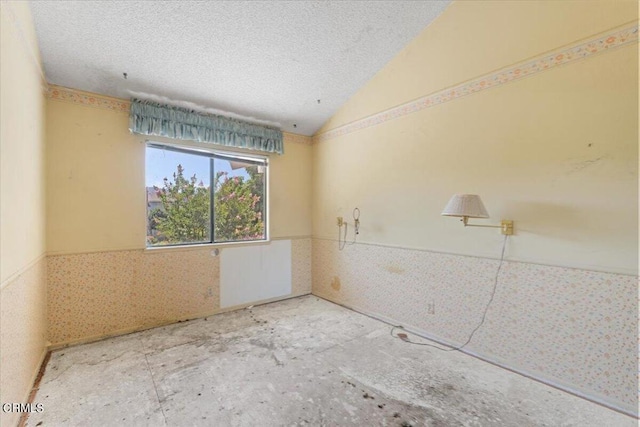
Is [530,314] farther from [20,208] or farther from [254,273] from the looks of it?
[20,208]

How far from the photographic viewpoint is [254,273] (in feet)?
13.2

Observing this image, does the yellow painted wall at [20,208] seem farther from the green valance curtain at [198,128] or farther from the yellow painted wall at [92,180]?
the green valance curtain at [198,128]

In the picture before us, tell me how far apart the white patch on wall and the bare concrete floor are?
793 millimetres

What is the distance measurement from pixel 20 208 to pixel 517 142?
3724mm

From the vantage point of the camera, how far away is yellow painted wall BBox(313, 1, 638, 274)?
1.95 m

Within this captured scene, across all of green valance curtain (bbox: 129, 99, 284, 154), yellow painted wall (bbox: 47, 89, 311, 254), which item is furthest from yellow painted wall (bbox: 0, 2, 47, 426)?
green valance curtain (bbox: 129, 99, 284, 154)

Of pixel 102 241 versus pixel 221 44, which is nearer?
pixel 221 44

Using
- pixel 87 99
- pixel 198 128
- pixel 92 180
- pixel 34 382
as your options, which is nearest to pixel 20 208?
pixel 92 180

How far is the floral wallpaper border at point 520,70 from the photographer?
1.94m

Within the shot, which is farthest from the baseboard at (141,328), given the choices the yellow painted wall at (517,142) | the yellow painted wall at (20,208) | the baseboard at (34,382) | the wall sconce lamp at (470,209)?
the wall sconce lamp at (470,209)

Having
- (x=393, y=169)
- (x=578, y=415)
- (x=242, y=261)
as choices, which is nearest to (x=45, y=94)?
(x=242, y=261)

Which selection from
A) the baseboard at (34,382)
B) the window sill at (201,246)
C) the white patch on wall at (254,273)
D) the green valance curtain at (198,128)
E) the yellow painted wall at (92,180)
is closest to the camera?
the baseboard at (34,382)

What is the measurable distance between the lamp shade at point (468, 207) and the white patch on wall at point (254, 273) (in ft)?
8.53

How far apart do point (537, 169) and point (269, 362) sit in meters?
2.75
